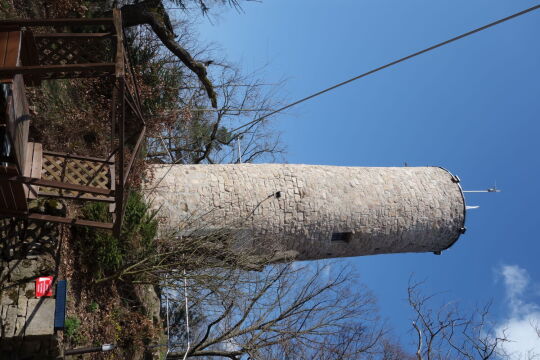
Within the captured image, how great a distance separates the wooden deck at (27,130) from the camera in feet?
14.9

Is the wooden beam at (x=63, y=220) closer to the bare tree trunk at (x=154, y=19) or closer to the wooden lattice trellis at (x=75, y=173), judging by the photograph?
the wooden lattice trellis at (x=75, y=173)

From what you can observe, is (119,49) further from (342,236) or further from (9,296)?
(342,236)

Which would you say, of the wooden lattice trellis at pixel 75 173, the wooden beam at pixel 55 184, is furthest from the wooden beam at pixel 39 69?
the wooden lattice trellis at pixel 75 173

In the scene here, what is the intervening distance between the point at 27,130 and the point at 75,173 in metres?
0.90

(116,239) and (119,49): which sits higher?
(119,49)

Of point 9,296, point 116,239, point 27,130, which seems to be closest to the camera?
point 27,130

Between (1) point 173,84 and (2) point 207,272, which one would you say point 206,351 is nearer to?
(2) point 207,272

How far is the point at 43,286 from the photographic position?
21.5 ft

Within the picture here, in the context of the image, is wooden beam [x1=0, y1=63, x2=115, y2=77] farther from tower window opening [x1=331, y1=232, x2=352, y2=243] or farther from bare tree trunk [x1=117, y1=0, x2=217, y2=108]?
tower window opening [x1=331, y1=232, x2=352, y2=243]

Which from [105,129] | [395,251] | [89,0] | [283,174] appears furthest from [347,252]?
[89,0]

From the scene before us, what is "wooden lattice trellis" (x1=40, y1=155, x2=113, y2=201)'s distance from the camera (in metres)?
6.21

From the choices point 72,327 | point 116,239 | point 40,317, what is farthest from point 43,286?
point 116,239

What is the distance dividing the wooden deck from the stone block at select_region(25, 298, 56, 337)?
3.99 feet

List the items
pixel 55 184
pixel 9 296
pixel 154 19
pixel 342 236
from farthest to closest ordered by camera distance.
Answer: pixel 342 236 < pixel 154 19 < pixel 9 296 < pixel 55 184
